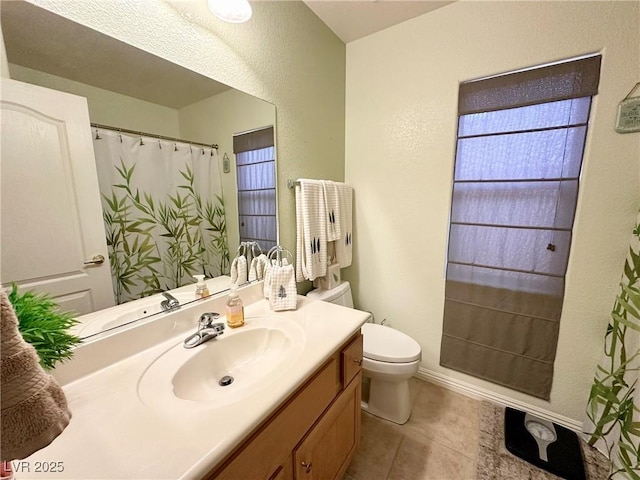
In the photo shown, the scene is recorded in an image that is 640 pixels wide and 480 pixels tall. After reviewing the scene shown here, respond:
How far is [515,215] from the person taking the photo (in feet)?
4.69

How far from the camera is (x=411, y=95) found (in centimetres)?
164

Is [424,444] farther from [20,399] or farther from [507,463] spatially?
[20,399]

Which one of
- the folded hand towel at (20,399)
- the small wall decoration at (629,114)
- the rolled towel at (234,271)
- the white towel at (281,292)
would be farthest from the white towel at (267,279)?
the small wall decoration at (629,114)

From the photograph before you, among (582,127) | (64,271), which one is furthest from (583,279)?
Result: (64,271)

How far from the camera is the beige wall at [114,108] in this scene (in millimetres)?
676

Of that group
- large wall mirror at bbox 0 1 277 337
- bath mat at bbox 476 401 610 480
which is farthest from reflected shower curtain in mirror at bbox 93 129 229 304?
bath mat at bbox 476 401 610 480

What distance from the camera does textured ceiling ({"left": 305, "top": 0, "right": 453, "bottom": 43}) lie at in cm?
145

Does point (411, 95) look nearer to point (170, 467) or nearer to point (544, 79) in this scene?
point (544, 79)

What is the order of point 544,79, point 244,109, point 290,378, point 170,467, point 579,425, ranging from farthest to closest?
1. point 579,425
2. point 544,79
3. point 244,109
4. point 290,378
5. point 170,467

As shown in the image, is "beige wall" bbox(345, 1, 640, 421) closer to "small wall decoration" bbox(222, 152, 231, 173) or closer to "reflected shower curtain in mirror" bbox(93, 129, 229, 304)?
"small wall decoration" bbox(222, 152, 231, 173)

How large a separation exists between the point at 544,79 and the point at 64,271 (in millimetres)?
2136

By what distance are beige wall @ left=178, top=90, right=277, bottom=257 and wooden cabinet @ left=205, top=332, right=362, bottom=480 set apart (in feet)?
2.27

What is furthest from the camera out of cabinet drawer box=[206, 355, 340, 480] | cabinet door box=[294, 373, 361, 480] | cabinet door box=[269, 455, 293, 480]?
cabinet door box=[294, 373, 361, 480]

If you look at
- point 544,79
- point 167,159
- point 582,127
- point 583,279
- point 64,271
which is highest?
point 544,79
